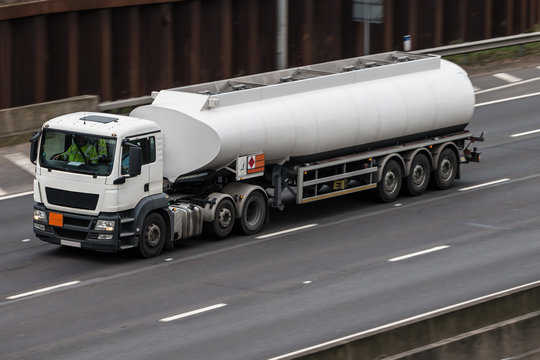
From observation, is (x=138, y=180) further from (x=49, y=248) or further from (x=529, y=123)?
(x=529, y=123)

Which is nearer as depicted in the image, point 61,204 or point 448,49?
point 61,204

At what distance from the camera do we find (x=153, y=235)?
70.6ft

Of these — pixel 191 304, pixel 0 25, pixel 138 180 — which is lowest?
pixel 191 304

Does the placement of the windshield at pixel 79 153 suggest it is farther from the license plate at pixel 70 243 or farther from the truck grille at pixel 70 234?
the license plate at pixel 70 243

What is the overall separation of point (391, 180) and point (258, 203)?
12.3 feet

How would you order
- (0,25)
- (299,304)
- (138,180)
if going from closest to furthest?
(299,304) → (138,180) → (0,25)

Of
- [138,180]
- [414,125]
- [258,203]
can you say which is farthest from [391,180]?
[138,180]

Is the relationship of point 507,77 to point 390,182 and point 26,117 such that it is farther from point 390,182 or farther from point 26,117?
point 26,117

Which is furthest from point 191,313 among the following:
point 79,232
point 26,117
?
point 26,117

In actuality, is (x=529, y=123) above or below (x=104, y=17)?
below

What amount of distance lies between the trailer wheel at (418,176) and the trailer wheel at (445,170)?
10.8 inches

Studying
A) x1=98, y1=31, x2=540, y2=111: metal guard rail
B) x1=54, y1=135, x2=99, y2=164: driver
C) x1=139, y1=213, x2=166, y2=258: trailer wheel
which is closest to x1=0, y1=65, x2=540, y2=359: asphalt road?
x1=139, y1=213, x2=166, y2=258: trailer wheel

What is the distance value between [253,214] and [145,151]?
9.85 feet

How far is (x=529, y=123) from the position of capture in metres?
32.4
